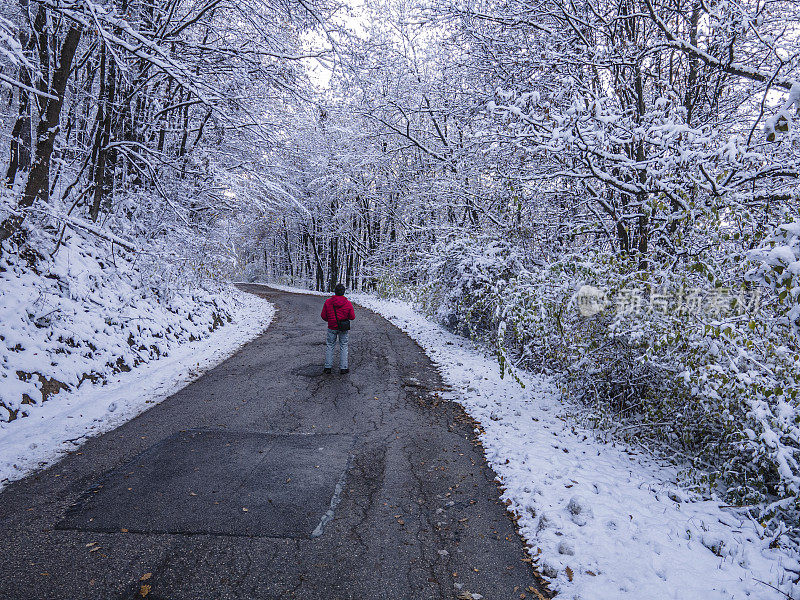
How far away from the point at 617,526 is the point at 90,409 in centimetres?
671

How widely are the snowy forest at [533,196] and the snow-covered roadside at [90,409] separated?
314mm

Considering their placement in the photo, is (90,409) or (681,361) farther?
(90,409)

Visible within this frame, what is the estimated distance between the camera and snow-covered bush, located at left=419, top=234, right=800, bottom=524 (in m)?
3.84

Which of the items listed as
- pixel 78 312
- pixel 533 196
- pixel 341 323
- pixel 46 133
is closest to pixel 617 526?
pixel 533 196

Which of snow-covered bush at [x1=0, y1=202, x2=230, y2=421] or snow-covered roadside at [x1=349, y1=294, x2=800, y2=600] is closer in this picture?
snow-covered roadside at [x1=349, y1=294, x2=800, y2=600]

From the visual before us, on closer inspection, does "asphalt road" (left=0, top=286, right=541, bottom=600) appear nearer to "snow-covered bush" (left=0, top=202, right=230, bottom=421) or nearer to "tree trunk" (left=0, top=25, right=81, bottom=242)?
"snow-covered bush" (left=0, top=202, right=230, bottom=421)

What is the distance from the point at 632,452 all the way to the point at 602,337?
1489 millimetres

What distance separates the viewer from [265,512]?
148 inches

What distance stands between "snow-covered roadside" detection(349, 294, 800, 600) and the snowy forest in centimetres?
33

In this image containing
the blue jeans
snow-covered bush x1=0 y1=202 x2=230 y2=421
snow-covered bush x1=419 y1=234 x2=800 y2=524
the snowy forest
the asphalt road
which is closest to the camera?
the asphalt road

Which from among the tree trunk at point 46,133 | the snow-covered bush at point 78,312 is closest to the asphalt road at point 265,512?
the snow-covered bush at point 78,312

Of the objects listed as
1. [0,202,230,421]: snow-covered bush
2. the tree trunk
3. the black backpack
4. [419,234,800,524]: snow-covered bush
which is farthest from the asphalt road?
the tree trunk

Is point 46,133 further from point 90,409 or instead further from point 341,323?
point 341,323

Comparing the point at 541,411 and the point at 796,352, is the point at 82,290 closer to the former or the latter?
the point at 541,411
